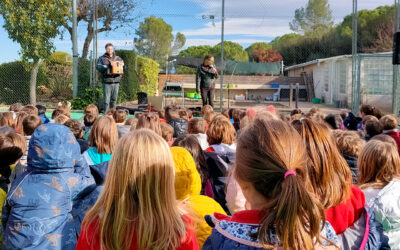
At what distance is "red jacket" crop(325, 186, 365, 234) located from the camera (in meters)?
1.81

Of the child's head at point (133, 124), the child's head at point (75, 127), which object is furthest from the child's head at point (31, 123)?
the child's head at point (133, 124)

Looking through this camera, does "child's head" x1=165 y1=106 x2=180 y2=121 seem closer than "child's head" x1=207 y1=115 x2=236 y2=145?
No

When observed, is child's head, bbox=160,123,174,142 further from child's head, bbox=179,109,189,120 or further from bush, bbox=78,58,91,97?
bush, bbox=78,58,91,97

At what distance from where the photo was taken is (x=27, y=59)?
40.2ft

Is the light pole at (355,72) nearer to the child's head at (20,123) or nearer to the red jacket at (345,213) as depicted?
the child's head at (20,123)

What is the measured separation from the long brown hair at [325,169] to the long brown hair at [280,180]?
0.28m

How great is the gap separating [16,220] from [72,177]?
0.40 meters

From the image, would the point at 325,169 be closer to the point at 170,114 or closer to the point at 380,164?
the point at 380,164

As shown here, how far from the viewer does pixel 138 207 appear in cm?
169

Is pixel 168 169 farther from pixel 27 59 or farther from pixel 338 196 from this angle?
pixel 27 59

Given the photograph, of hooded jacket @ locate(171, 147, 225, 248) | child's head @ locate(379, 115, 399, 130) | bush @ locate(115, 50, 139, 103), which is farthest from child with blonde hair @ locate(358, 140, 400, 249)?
bush @ locate(115, 50, 139, 103)

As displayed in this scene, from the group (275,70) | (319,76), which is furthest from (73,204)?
(275,70)

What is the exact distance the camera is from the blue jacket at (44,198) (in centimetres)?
234

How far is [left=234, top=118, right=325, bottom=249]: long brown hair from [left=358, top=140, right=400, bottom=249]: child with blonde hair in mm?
1268
